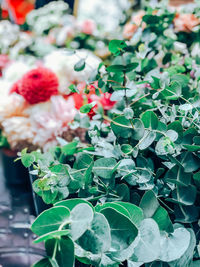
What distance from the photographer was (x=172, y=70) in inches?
17.3

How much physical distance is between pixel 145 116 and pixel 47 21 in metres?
1.18

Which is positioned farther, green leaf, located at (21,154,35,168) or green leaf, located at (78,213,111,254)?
green leaf, located at (21,154,35,168)

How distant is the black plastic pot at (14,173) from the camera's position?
65 cm

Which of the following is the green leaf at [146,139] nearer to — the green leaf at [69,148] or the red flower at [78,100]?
the green leaf at [69,148]

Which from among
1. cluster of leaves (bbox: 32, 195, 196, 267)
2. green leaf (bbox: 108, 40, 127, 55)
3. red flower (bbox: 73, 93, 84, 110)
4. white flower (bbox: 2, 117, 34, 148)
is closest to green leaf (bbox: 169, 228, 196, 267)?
cluster of leaves (bbox: 32, 195, 196, 267)

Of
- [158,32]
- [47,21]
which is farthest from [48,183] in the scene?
[47,21]

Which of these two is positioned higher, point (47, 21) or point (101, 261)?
point (101, 261)

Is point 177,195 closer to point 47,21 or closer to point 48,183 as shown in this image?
point 48,183

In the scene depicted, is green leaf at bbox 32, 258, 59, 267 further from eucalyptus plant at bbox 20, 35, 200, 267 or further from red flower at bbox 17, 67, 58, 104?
red flower at bbox 17, 67, 58, 104

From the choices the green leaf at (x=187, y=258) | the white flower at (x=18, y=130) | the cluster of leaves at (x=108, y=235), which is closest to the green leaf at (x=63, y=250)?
the cluster of leaves at (x=108, y=235)

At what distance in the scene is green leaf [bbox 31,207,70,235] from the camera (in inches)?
9.1

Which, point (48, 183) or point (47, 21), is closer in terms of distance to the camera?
point (48, 183)

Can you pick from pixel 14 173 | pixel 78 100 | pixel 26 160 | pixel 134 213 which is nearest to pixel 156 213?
pixel 134 213

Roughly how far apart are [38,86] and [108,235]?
19.1 inches
